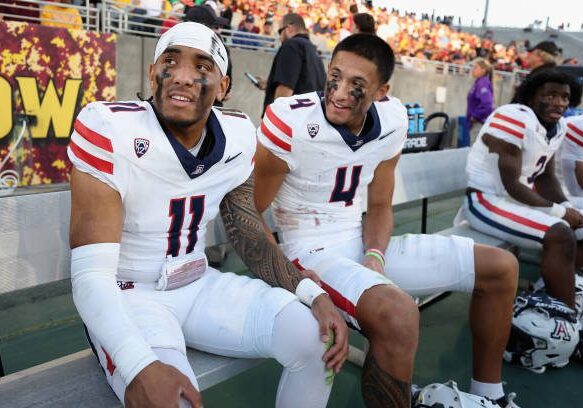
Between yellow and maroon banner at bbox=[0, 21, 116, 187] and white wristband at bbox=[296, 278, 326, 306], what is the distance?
16.9 feet

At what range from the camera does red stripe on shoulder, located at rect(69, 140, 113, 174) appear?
1688mm

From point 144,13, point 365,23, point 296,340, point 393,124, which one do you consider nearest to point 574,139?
point 365,23

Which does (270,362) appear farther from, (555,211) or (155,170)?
(555,211)

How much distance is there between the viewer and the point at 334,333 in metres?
1.83

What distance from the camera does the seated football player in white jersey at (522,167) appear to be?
3.46 m

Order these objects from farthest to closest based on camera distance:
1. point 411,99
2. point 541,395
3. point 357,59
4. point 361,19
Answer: point 411,99
point 361,19
point 541,395
point 357,59

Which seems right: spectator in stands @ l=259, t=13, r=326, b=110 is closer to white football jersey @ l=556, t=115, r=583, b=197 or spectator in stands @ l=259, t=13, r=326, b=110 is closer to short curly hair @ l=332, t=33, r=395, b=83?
white football jersey @ l=556, t=115, r=583, b=197

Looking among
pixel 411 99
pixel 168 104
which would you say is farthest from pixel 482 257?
pixel 411 99

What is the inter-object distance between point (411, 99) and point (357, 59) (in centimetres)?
1177

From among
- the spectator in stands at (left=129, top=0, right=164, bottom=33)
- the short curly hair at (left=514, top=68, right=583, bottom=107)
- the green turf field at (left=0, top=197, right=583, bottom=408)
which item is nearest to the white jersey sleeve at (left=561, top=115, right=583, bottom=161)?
the short curly hair at (left=514, top=68, right=583, bottom=107)

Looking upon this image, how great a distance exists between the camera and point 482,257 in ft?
7.99

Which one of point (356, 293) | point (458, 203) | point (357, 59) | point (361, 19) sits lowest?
point (458, 203)

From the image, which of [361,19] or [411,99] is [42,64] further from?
[411,99]

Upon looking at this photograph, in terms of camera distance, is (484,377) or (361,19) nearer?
(484,377)
